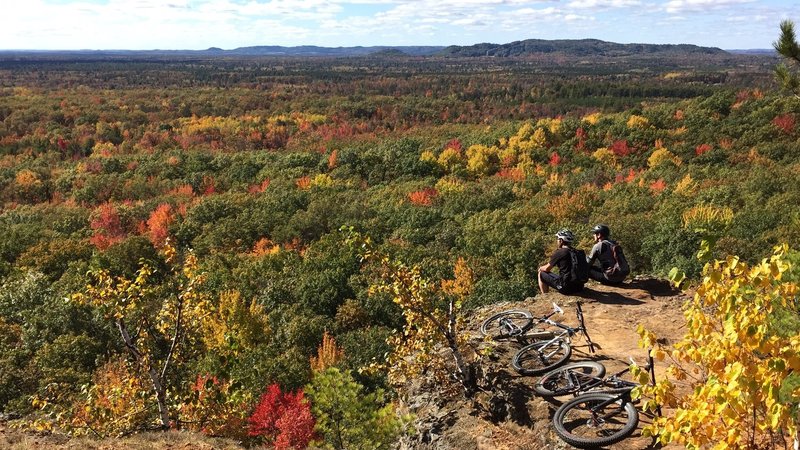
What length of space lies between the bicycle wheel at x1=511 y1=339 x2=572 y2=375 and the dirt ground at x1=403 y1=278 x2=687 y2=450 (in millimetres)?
231

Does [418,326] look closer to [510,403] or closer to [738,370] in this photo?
[510,403]

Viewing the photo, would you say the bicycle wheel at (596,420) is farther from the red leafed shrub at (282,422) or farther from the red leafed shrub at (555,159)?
the red leafed shrub at (555,159)

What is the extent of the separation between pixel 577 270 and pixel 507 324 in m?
2.33

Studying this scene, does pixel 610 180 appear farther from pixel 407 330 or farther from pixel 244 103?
pixel 244 103

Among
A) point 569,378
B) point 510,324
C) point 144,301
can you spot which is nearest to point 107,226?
point 144,301

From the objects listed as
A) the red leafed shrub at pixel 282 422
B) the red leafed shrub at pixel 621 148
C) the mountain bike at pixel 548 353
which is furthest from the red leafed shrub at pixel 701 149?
the red leafed shrub at pixel 282 422

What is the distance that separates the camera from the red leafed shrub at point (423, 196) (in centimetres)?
4948

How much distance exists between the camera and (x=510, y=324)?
13562 millimetres

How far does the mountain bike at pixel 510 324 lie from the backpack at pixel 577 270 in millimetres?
1093

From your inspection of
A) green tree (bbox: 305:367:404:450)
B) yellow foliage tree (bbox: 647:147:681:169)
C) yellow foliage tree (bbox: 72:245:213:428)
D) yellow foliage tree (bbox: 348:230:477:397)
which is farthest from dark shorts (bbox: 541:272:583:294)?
yellow foliage tree (bbox: 647:147:681:169)

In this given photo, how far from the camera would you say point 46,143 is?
293 ft

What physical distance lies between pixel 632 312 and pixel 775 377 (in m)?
9.77

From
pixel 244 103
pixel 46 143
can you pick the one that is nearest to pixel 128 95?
pixel 244 103

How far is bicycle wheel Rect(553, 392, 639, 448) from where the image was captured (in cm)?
879
